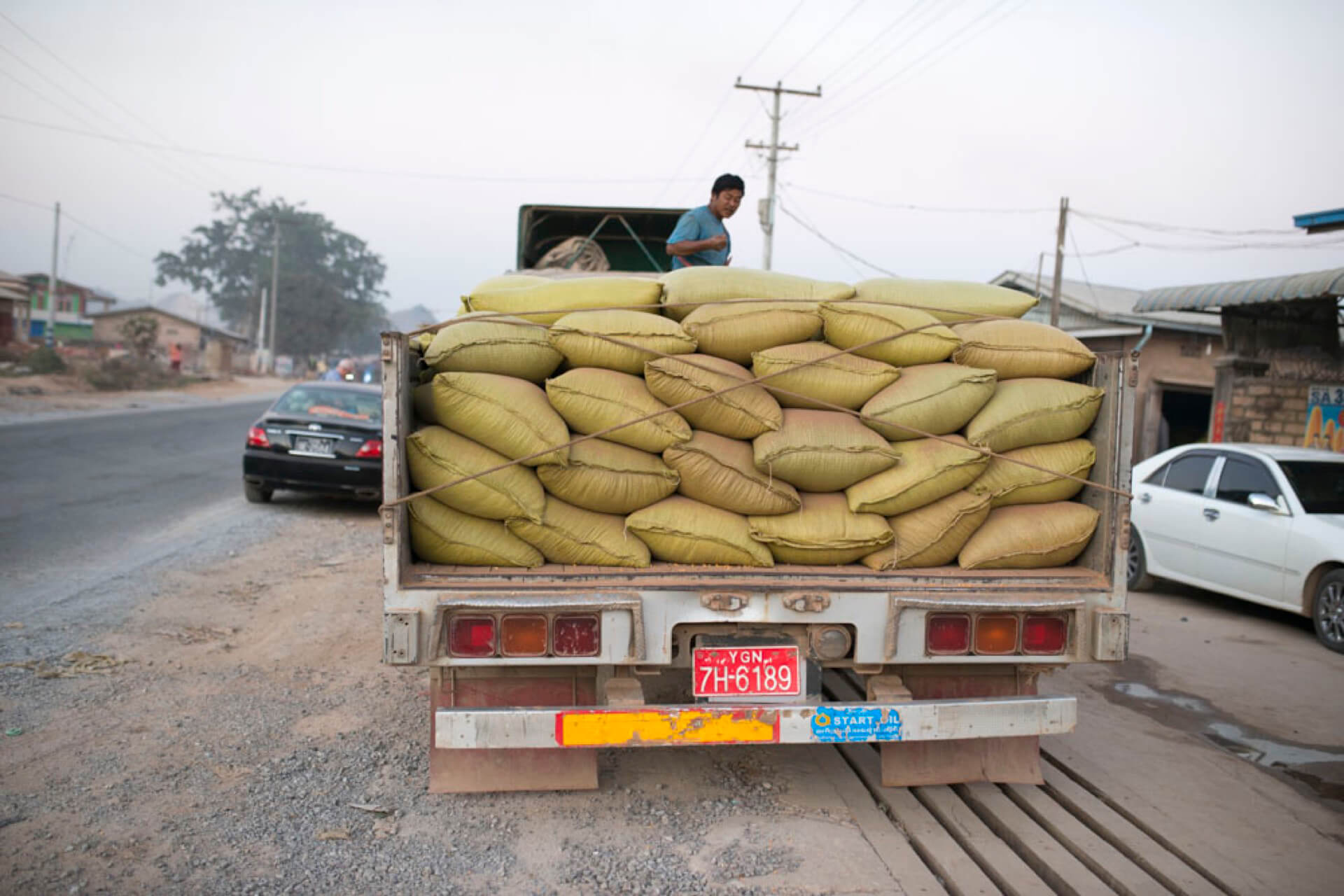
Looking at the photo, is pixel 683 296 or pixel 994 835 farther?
pixel 683 296

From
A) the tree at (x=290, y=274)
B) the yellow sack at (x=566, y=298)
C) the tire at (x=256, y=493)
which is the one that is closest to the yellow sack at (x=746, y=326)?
the yellow sack at (x=566, y=298)

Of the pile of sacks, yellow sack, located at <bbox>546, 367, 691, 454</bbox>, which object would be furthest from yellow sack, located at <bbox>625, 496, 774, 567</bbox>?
yellow sack, located at <bbox>546, 367, 691, 454</bbox>

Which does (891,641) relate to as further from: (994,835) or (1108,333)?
(1108,333)

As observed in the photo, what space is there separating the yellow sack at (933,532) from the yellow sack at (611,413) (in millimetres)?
808

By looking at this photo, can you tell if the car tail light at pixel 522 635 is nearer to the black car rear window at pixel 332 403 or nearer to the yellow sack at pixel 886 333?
the yellow sack at pixel 886 333

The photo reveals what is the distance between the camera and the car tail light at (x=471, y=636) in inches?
114

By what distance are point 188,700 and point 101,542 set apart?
3858mm

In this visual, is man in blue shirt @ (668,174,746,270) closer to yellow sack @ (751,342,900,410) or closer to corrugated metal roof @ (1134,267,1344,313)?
yellow sack @ (751,342,900,410)

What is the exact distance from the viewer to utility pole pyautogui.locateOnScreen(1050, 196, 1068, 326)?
1908 centimetres

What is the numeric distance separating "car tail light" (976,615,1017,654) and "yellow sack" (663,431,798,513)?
728 mm

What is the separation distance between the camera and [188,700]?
412cm

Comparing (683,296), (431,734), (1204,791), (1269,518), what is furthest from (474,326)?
(1269,518)

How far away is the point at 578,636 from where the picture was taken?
9.65 feet

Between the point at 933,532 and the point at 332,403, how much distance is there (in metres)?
7.67
